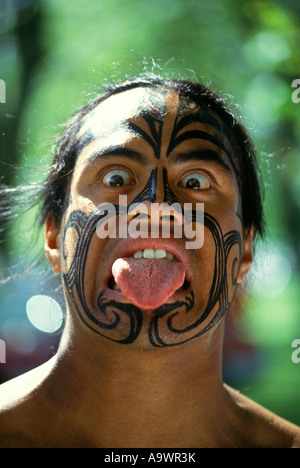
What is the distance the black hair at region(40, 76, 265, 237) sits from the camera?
2887 millimetres

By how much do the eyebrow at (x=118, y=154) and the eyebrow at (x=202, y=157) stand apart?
149 millimetres

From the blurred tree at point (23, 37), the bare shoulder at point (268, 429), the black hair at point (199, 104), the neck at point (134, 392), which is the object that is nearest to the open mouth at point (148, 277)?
the neck at point (134, 392)

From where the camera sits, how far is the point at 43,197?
10.7 feet

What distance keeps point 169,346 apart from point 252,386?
25.2 ft

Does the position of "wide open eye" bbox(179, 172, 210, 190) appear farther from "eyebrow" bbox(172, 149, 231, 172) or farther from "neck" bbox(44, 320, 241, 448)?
"neck" bbox(44, 320, 241, 448)

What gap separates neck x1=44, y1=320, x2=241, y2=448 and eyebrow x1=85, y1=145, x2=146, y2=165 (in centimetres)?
79

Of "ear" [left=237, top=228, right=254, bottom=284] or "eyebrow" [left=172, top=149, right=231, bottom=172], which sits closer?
"eyebrow" [left=172, top=149, right=231, bottom=172]

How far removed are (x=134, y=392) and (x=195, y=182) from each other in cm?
96

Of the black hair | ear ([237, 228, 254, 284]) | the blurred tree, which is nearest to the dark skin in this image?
the black hair

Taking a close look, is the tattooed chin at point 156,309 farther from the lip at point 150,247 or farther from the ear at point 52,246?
the ear at point 52,246

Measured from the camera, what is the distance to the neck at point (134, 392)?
2518mm

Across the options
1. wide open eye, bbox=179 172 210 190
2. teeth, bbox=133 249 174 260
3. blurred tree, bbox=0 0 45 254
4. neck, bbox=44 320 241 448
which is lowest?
neck, bbox=44 320 241 448
